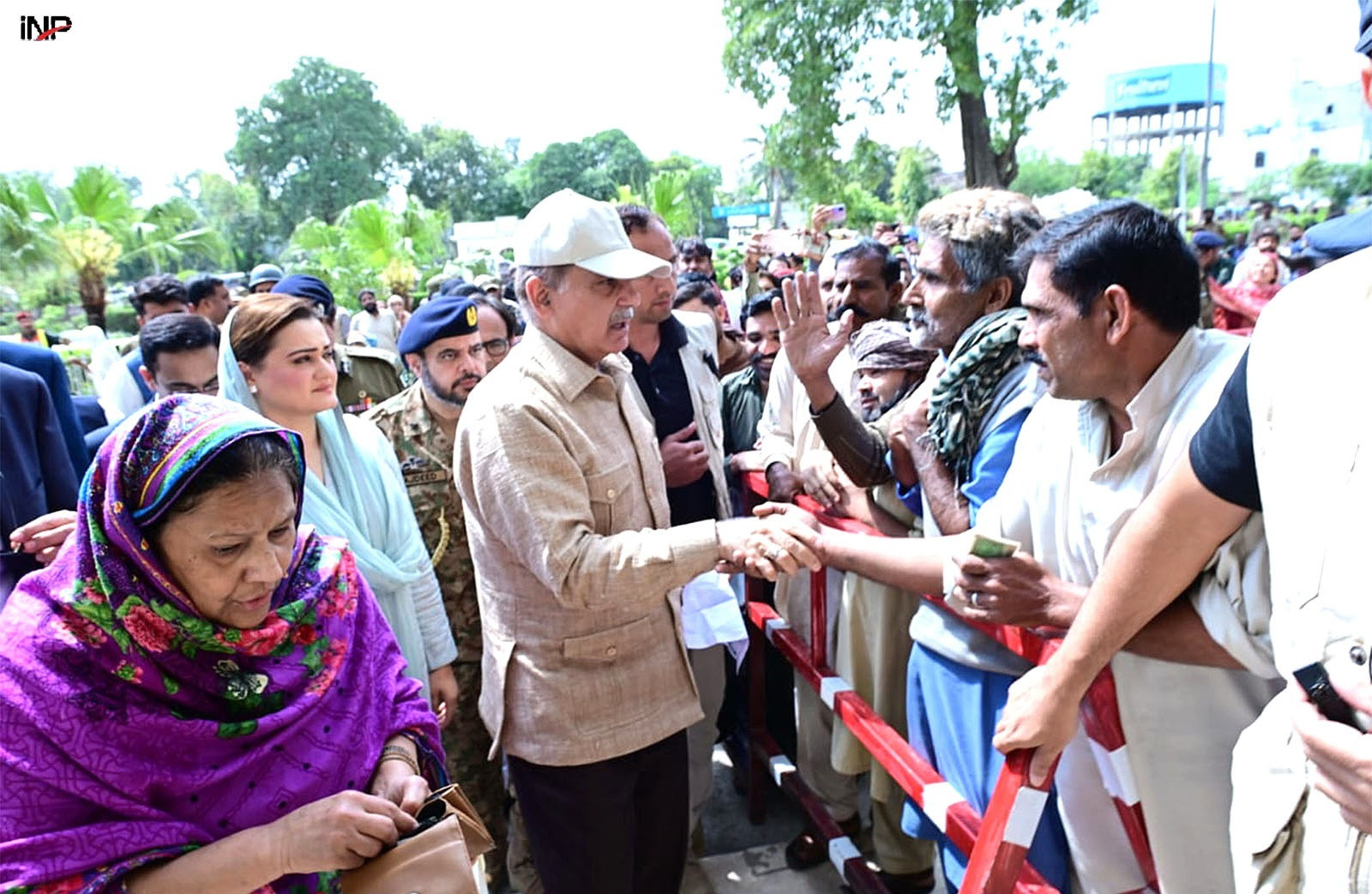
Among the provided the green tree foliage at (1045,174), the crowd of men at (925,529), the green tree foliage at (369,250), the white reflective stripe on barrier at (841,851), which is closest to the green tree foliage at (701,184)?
the green tree foliage at (369,250)

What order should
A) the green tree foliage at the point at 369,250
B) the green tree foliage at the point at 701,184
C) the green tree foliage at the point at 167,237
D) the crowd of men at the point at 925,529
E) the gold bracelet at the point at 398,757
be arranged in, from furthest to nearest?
the green tree foliage at the point at 701,184, the green tree foliage at the point at 167,237, the green tree foliage at the point at 369,250, the gold bracelet at the point at 398,757, the crowd of men at the point at 925,529

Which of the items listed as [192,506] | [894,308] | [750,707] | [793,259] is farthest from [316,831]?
[793,259]

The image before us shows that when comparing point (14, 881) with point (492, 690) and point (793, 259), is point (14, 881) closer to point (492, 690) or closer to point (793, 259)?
point (492, 690)

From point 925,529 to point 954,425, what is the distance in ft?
1.18

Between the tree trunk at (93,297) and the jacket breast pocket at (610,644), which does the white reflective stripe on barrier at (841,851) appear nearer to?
the jacket breast pocket at (610,644)

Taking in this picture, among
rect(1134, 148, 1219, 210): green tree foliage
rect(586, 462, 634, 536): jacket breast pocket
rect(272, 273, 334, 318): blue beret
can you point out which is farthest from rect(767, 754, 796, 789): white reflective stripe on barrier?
rect(1134, 148, 1219, 210): green tree foliage

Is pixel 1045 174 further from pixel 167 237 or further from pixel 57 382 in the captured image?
pixel 57 382

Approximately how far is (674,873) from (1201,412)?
1.87 m

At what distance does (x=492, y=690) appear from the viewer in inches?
87.8

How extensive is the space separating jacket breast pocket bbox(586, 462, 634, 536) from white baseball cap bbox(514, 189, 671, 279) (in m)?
0.49

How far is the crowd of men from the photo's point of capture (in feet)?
3.94

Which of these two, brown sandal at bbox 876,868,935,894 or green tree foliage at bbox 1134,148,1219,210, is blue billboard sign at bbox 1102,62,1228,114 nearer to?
green tree foliage at bbox 1134,148,1219,210

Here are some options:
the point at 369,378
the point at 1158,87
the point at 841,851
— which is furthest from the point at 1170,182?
the point at 841,851

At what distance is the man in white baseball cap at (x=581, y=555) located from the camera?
1.94 meters
